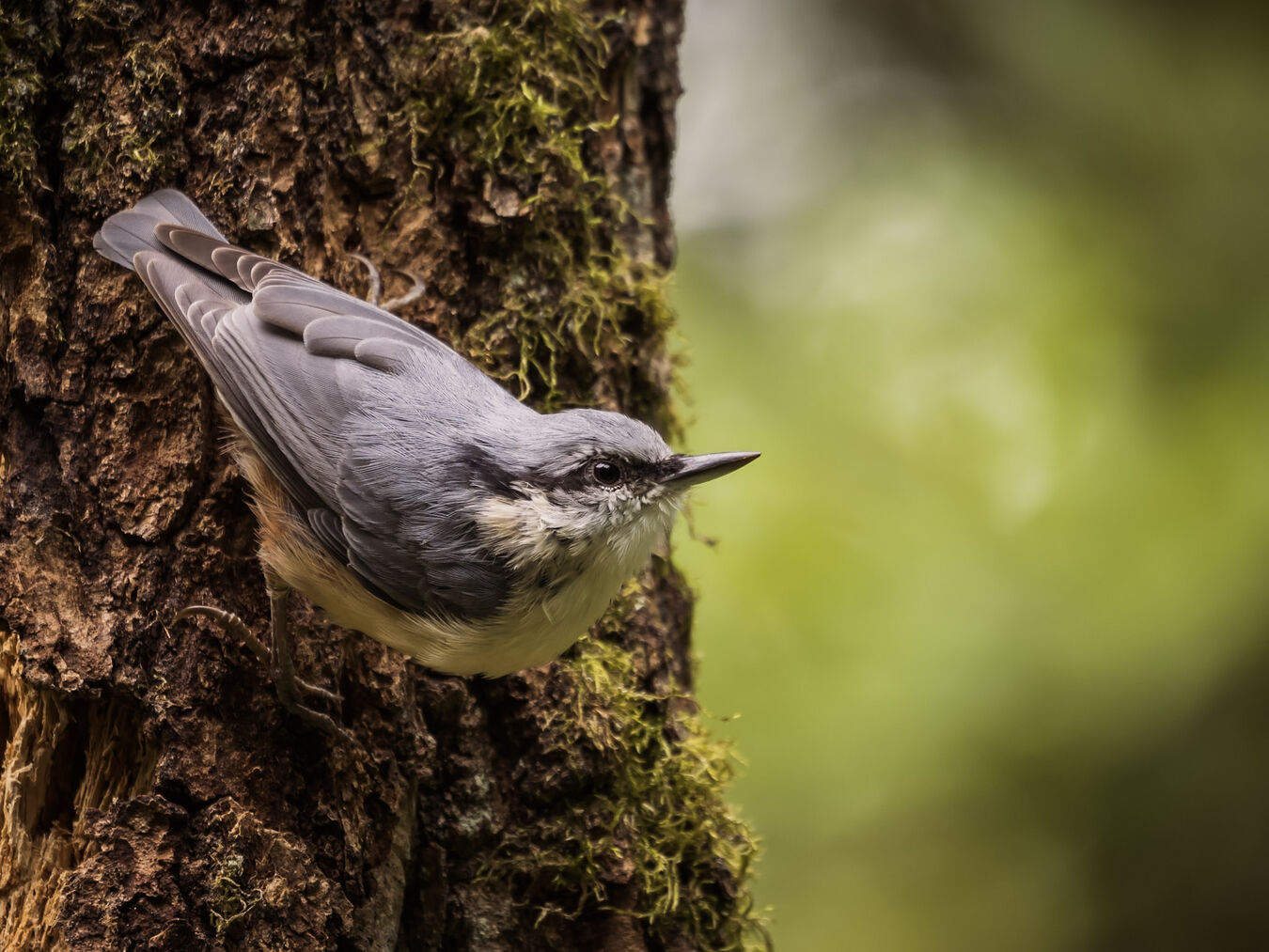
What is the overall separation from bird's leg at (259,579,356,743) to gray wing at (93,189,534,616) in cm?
17

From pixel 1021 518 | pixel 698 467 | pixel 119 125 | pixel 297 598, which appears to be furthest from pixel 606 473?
pixel 1021 518

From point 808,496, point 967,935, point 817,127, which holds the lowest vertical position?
point 967,935

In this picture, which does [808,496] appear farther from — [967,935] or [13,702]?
[13,702]

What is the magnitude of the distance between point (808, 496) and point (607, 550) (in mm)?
1761

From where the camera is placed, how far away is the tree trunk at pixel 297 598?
2025mm

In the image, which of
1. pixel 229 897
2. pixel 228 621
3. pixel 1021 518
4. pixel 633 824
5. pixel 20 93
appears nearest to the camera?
pixel 229 897

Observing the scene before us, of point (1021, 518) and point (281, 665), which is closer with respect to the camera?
point (281, 665)

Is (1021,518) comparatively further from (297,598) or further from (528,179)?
(297,598)

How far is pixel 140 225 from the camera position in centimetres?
220

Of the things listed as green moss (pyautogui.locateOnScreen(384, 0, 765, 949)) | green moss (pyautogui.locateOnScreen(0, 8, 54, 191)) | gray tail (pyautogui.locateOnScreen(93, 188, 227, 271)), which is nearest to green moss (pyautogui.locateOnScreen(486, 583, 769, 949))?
green moss (pyautogui.locateOnScreen(384, 0, 765, 949))

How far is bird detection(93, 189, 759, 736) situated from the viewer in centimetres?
217

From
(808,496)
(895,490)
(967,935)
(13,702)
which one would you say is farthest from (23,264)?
(967,935)

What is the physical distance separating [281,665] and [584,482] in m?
0.71

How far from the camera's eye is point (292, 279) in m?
2.35
